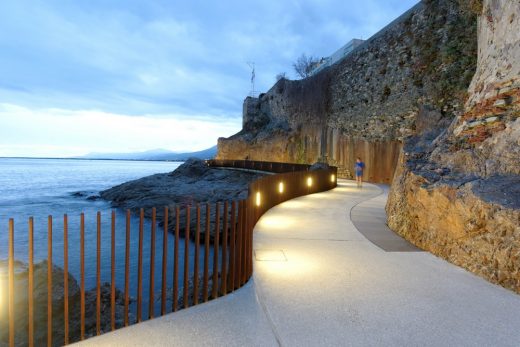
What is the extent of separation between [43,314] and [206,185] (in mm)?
25863

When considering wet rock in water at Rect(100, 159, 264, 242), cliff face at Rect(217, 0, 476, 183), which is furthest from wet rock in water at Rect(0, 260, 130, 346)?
cliff face at Rect(217, 0, 476, 183)

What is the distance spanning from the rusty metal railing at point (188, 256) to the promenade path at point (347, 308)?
0.31 m

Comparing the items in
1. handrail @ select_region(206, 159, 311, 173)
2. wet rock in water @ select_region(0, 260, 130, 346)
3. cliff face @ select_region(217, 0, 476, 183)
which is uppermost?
cliff face @ select_region(217, 0, 476, 183)

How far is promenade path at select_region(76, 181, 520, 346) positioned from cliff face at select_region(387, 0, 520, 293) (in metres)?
0.50

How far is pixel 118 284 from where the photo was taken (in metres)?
11.3

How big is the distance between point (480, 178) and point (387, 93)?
67.0ft

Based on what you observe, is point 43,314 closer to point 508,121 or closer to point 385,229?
point 385,229

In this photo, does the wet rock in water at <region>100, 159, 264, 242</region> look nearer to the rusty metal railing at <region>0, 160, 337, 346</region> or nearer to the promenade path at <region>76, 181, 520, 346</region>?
the rusty metal railing at <region>0, 160, 337, 346</region>

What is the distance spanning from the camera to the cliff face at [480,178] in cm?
552

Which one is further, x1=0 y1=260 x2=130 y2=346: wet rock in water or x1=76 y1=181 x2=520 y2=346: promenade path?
x1=0 y1=260 x2=130 y2=346: wet rock in water

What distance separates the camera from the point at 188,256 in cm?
599

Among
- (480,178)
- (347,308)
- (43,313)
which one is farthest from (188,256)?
(480,178)

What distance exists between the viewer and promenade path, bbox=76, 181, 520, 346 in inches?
148

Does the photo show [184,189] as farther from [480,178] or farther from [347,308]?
[347,308]
